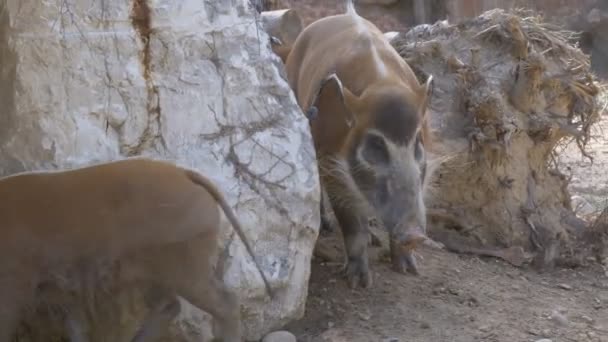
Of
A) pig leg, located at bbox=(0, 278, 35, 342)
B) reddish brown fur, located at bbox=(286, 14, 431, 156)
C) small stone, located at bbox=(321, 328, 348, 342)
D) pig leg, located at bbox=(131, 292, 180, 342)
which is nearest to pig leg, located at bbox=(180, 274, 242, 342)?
pig leg, located at bbox=(131, 292, 180, 342)

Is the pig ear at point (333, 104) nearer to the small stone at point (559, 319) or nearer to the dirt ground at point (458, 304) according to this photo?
the dirt ground at point (458, 304)

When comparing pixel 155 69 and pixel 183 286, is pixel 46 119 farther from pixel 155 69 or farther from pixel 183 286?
pixel 183 286

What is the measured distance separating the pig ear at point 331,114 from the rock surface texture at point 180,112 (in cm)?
38

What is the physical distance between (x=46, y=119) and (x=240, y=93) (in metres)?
0.75

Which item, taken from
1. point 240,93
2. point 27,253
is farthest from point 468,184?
point 27,253

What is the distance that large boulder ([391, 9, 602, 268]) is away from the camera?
529 centimetres

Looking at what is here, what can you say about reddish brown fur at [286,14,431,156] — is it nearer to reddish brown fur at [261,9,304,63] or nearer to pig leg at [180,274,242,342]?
reddish brown fur at [261,9,304,63]

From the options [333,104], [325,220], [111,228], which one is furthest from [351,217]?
[111,228]

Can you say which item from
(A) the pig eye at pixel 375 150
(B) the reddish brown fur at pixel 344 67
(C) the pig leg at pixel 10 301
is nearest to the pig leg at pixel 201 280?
A: (C) the pig leg at pixel 10 301

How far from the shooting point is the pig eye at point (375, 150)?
443cm

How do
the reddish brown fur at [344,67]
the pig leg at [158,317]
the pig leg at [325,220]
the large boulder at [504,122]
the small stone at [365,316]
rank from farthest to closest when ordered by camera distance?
the pig leg at [325,220] < the large boulder at [504,122] < the reddish brown fur at [344,67] < the small stone at [365,316] < the pig leg at [158,317]

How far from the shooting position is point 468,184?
17.7 ft

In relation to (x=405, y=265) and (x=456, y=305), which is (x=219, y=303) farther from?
(x=405, y=265)

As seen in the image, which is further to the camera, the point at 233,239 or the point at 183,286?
the point at 233,239
